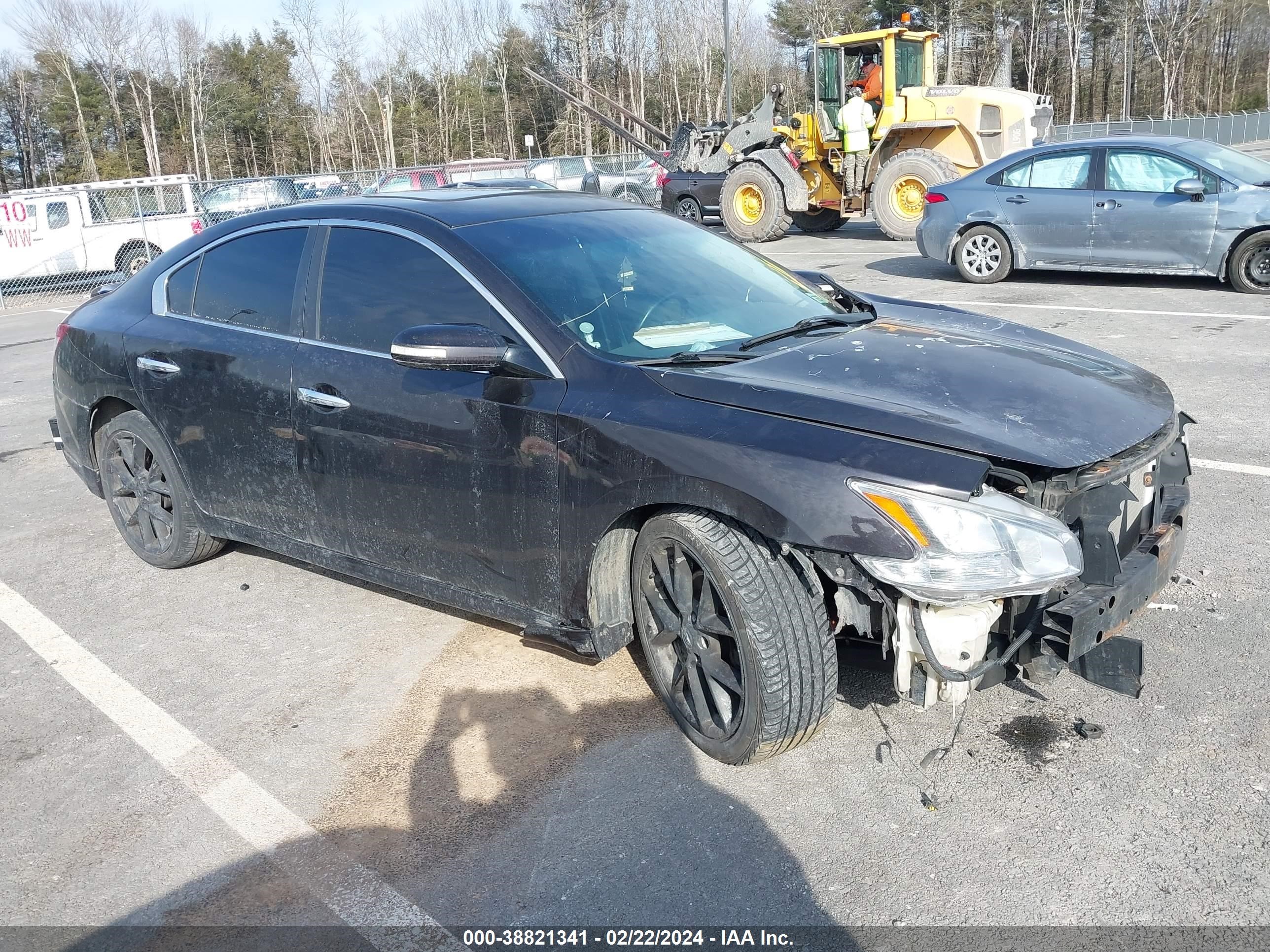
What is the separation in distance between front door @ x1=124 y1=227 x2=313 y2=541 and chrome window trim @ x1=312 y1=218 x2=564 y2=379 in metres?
0.22

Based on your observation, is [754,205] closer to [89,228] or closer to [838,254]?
[838,254]

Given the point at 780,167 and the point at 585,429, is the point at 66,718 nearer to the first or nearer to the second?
the point at 585,429

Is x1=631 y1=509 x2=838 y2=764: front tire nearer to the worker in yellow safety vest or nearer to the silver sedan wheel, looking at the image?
the silver sedan wheel


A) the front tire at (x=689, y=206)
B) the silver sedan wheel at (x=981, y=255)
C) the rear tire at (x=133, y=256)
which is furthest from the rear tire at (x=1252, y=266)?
the rear tire at (x=133, y=256)

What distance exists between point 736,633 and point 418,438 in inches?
53.0

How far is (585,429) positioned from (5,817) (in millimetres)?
2092

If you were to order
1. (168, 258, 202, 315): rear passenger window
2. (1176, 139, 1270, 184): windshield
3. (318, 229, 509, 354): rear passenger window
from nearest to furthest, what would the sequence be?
(318, 229, 509, 354): rear passenger window → (168, 258, 202, 315): rear passenger window → (1176, 139, 1270, 184): windshield

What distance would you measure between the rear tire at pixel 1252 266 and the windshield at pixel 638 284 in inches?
302

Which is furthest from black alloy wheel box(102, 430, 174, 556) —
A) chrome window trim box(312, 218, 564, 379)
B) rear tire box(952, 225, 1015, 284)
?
rear tire box(952, 225, 1015, 284)

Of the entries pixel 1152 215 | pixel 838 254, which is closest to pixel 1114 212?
pixel 1152 215

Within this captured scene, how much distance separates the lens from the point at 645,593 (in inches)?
130

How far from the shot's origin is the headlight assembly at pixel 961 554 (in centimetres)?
271

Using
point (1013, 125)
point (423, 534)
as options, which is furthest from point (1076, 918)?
point (1013, 125)

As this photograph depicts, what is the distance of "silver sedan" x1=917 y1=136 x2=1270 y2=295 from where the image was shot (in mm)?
10102
